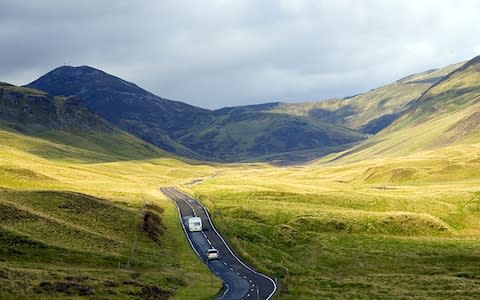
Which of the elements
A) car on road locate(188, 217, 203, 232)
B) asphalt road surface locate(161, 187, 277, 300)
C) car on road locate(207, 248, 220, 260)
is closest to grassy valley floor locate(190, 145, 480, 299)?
asphalt road surface locate(161, 187, 277, 300)

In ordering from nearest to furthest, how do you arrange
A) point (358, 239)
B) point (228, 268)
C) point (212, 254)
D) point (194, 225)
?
1. point (228, 268)
2. point (212, 254)
3. point (194, 225)
4. point (358, 239)

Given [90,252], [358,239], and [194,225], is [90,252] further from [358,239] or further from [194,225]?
[358,239]

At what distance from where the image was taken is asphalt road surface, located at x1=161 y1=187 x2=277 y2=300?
53281 mm

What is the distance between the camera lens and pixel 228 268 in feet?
211

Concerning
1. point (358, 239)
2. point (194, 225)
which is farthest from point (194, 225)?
point (358, 239)

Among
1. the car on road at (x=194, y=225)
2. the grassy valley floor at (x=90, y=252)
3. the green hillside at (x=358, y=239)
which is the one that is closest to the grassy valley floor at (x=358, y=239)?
the green hillside at (x=358, y=239)

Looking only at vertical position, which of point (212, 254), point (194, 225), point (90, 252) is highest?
point (90, 252)

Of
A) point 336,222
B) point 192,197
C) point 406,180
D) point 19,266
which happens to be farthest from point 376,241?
point 406,180

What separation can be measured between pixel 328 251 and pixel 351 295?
88.1 feet

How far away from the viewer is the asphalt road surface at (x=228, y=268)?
5328cm

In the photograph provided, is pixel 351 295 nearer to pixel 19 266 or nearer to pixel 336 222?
pixel 19 266

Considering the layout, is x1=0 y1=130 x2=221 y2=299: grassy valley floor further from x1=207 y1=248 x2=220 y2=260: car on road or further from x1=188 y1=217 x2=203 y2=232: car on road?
x1=188 y1=217 x2=203 y2=232: car on road

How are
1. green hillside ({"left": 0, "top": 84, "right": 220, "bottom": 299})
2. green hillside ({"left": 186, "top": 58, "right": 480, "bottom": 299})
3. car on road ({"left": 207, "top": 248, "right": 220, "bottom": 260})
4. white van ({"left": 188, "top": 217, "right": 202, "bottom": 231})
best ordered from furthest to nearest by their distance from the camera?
white van ({"left": 188, "top": 217, "right": 202, "bottom": 231}) → car on road ({"left": 207, "top": 248, "right": 220, "bottom": 260}) → green hillside ({"left": 186, "top": 58, "right": 480, "bottom": 299}) → green hillside ({"left": 0, "top": 84, "right": 220, "bottom": 299})

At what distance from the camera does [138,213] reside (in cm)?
8544
